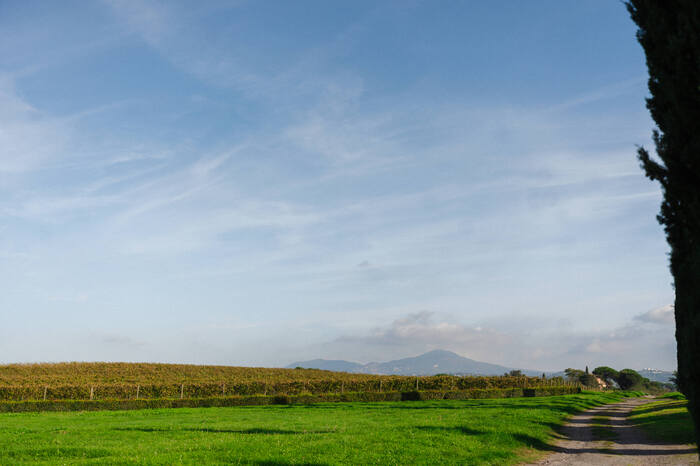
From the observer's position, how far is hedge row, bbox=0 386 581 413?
4353 centimetres

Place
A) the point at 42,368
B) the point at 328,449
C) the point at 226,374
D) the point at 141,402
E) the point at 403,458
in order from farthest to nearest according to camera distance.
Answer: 1. the point at 226,374
2. the point at 42,368
3. the point at 141,402
4. the point at 328,449
5. the point at 403,458

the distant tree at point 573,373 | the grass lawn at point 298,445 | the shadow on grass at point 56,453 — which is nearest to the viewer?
the grass lawn at point 298,445

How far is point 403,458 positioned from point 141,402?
1557 inches

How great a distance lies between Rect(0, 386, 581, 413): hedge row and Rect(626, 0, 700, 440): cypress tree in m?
44.8

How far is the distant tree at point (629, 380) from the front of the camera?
459ft

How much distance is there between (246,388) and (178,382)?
1392 cm

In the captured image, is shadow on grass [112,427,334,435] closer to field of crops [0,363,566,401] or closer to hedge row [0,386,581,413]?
hedge row [0,386,581,413]

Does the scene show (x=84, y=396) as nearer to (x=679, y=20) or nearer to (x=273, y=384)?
(x=273, y=384)

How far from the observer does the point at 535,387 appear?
205ft

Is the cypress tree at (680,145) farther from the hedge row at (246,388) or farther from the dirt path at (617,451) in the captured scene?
the hedge row at (246,388)

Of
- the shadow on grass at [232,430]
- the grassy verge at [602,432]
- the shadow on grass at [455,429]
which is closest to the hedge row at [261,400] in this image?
the shadow on grass at [232,430]

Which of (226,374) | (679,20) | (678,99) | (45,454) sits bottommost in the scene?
(226,374)

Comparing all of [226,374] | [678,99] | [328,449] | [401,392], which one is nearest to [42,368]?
[226,374]

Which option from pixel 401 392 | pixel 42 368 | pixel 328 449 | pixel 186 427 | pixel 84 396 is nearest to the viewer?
pixel 328 449
